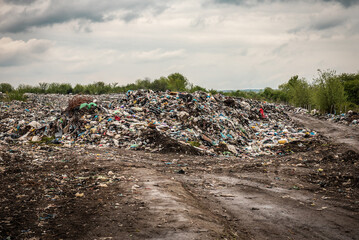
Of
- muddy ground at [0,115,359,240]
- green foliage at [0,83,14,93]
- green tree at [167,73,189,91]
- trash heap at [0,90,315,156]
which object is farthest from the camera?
green tree at [167,73,189,91]

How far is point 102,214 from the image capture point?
3.53 m

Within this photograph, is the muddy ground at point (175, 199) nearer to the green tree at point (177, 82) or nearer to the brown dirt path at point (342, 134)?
the brown dirt path at point (342, 134)

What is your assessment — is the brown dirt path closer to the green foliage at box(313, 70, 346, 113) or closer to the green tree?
the green foliage at box(313, 70, 346, 113)

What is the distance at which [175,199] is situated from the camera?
414 centimetres

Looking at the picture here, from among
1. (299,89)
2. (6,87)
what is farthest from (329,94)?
(6,87)

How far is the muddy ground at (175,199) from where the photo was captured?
10.5 feet

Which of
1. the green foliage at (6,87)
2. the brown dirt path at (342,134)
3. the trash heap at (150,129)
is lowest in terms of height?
the brown dirt path at (342,134)

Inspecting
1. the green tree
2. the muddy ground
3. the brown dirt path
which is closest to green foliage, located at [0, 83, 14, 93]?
the green tree

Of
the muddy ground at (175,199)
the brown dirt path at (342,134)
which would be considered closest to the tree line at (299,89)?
the brown dirt path at (342,134)

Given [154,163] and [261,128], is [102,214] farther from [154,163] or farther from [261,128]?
[261,128]

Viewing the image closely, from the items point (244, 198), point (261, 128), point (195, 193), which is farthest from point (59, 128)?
point (261, 128)

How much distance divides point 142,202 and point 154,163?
375 cm

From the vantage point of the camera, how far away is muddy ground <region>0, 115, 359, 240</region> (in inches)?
126

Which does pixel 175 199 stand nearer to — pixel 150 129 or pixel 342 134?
pixel 150 129
